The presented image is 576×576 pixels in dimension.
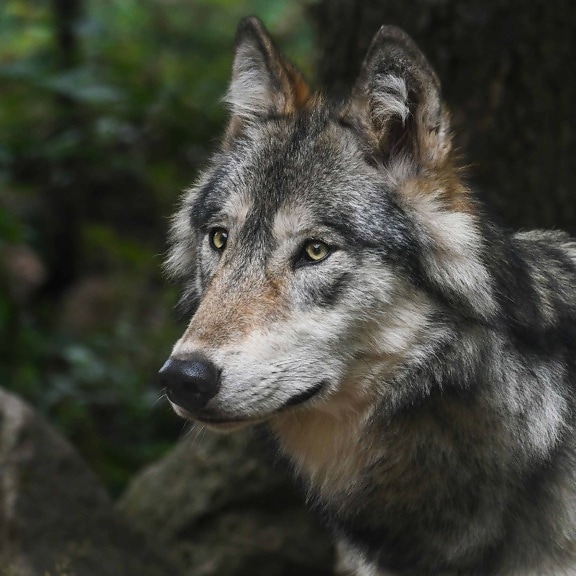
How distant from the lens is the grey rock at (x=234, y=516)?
17.6 feet

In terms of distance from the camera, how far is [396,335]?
3230 mm

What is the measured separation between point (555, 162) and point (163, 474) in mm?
2954

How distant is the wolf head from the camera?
3051 millimetres

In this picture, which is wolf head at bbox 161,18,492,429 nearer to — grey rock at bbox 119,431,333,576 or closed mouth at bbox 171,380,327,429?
closed mouth at bbox 171,380,327,429

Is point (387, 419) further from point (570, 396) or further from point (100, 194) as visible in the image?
point (100, 194)

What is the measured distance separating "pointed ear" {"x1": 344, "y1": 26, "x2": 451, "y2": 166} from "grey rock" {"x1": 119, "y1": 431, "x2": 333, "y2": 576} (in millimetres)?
2478

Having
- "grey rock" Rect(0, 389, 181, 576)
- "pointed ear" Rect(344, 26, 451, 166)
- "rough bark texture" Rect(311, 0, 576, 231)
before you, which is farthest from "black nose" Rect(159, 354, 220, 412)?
"rough bark texture" Rect(311, 0, 576, 231)

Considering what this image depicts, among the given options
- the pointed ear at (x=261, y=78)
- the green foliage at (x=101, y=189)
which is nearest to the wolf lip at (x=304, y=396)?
the pointed ear at (x=261, y=78)

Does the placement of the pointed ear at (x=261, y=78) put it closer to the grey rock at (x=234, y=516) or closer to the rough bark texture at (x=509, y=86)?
the rough bark texture at (x=509, y=86)

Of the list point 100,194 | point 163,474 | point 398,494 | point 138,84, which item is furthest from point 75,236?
point 398,494

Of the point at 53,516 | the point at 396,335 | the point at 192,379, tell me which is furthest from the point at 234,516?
the point at 192,379

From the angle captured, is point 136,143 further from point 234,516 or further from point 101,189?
point 234,516

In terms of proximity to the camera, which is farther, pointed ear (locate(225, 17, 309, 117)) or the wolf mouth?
pointed ear (locate(225, 17, 309, 117))

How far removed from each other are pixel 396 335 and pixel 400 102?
0.82 meters
